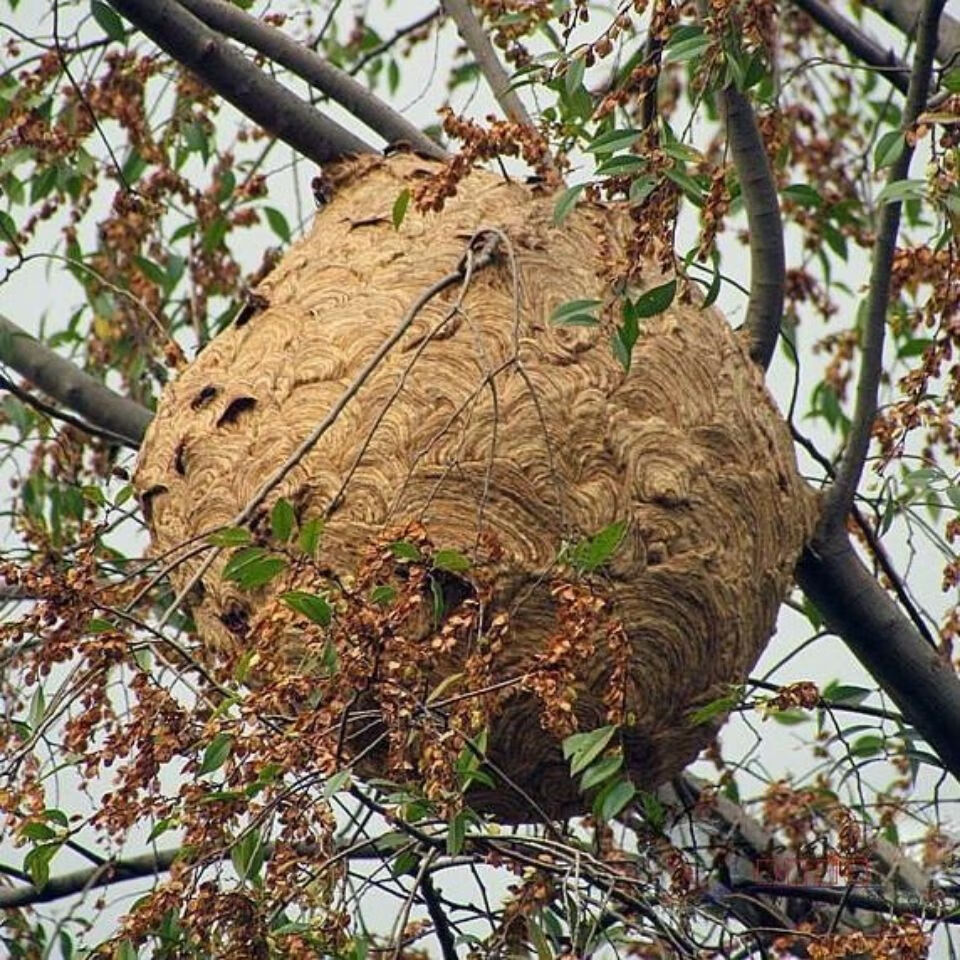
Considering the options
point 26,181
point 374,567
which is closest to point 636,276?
point 374,567

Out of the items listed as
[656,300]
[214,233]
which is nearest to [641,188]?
[656,300]

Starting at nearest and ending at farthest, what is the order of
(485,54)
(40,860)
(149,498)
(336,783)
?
(336,783) < (40,860) < (149,498) < (485,54)

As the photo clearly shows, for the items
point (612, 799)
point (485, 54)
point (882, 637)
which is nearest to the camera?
point (612, 799)

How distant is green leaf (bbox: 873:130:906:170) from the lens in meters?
2.79

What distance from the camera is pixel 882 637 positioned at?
3475 mm

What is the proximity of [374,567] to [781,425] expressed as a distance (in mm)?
1037

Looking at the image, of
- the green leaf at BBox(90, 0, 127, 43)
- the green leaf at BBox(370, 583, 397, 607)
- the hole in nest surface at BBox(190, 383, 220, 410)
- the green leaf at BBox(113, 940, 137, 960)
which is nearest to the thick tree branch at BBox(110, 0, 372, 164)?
the green leaf at BBox(90, 0, 127, 43)

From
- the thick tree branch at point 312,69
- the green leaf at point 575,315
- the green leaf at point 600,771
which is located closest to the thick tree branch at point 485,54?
the thick tree branch at point 312,69

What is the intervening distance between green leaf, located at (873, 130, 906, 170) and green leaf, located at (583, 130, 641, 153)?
47 centimetres

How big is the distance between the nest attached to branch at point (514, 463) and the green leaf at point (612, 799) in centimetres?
12

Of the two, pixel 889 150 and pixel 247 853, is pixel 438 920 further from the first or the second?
pixel 889 150

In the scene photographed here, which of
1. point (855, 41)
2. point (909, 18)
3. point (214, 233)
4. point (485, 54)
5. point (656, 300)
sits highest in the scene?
point (909, 18)

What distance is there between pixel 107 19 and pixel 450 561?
70.2 inches

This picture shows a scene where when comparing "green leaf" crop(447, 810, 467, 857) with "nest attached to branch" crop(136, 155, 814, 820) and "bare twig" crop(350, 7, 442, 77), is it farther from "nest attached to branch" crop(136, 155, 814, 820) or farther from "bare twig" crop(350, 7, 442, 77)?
"bare twig" crop(350, 7, 442, 77)
